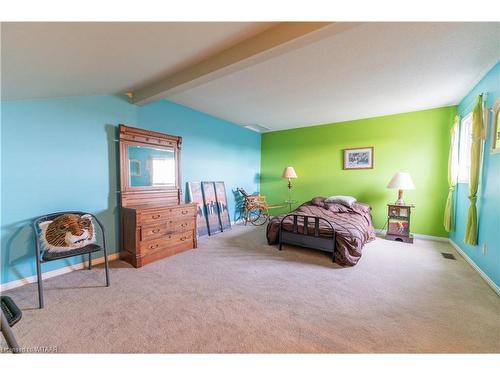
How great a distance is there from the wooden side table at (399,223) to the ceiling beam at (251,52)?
3.46 metres

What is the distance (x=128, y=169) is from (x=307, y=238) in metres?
2.79

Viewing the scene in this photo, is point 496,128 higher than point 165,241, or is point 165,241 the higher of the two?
point 496,128

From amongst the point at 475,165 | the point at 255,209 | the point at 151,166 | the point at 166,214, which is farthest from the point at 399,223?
the point at 151,166

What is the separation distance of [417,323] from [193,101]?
392 centimetres

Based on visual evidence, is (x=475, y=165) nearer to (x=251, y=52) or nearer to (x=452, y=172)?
(x=452, y=172)

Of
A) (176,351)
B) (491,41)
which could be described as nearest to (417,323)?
(176,351)

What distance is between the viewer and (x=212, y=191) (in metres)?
4.25

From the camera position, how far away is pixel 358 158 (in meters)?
4.38

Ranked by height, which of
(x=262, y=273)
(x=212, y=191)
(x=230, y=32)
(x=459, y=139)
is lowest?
(x=262, y=273)

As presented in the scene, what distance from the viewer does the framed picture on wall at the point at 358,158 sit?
426cm

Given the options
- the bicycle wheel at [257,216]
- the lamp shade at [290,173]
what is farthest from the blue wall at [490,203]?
the bicycle wheel at [257,216]

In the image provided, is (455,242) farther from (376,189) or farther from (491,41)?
(491,41)

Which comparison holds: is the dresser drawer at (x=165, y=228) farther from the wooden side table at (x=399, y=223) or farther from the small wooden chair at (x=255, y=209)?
the wooden side table at (x=399, y=223)
